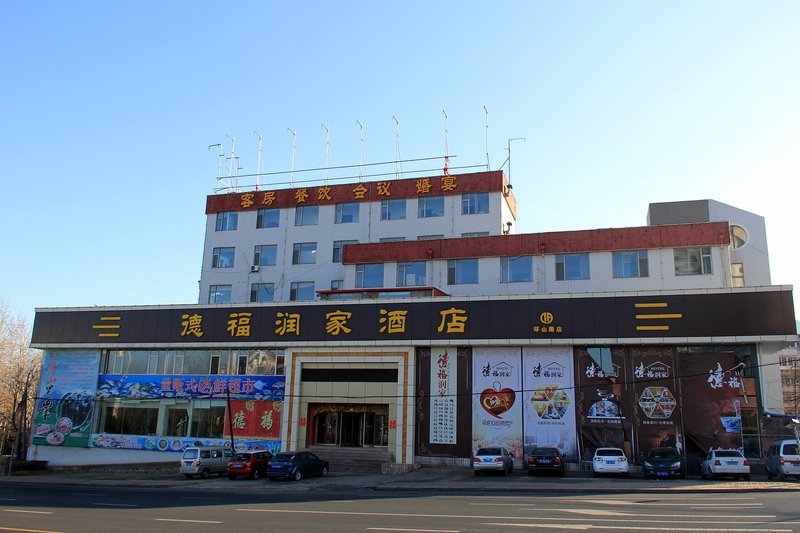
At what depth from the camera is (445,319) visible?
37812mm

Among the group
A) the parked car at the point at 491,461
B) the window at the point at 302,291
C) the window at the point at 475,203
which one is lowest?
the parked car at the point at 491,461

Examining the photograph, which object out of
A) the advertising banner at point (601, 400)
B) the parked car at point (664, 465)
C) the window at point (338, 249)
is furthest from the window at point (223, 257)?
the parked car at point (664, 465)

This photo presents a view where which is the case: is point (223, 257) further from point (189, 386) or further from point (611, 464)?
point (611, 464)

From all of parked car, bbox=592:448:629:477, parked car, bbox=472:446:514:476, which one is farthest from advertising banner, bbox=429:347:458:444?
parked car, bbox=592:448:629:477

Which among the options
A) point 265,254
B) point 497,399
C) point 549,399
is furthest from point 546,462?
point 265,254

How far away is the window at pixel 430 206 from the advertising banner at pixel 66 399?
80.9 ft

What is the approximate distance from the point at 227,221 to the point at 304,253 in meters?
7.92

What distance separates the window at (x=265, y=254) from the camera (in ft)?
169

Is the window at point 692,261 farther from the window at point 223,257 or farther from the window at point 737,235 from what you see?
the window at point 223,257

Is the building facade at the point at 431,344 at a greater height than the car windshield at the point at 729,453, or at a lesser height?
greater

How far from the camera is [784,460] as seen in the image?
1081 inches

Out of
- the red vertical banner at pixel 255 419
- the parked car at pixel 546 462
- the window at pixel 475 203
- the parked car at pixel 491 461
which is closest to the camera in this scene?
the parked car at pixel 546 462

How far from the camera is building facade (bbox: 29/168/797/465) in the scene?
1330 inches

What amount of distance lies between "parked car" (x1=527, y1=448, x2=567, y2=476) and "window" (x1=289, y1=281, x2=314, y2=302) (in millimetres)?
22927
